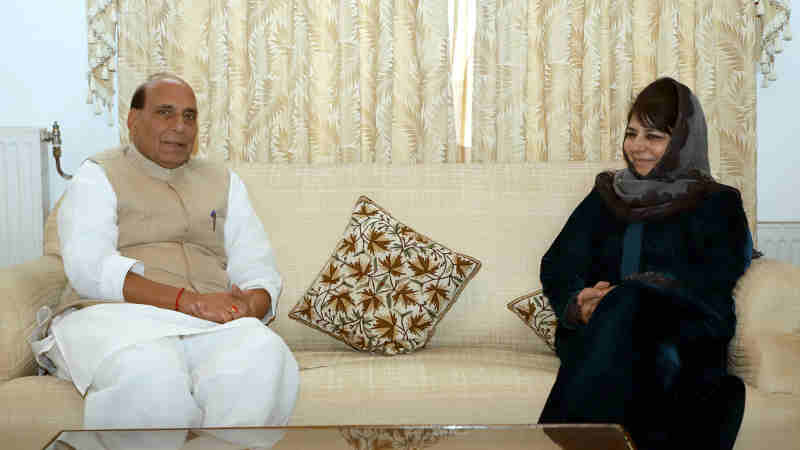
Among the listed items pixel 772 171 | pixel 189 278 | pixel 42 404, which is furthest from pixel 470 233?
pixel 772 171

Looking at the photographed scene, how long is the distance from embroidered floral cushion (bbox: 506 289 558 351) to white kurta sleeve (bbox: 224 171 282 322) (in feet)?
2.25

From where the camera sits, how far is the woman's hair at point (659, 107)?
198 centimetres

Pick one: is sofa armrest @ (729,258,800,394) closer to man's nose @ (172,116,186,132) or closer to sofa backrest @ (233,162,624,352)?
sofa backrest @ (233,162,624,352)

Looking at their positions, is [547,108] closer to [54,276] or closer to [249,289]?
[249,289]

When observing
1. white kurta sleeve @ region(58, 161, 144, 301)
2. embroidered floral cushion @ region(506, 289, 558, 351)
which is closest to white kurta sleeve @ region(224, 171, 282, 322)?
white kurta sleeve @ region(58, 161, 144, 301)

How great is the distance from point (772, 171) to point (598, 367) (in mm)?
1957

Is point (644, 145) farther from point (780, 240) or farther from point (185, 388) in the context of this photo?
point (780, 240)

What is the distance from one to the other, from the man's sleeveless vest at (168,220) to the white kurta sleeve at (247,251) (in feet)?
0.10

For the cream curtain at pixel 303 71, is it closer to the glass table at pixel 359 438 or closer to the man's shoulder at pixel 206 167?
the man's shoulder at pixel 206 167

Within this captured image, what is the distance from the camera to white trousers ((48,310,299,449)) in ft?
5.04

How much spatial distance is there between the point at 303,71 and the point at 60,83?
1056 mm

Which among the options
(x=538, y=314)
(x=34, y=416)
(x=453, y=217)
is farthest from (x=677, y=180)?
(x=34, y=416)

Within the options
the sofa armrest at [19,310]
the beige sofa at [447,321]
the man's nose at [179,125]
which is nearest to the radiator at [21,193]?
the beige sofa at [447,321]

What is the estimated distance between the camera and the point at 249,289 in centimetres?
195
